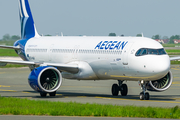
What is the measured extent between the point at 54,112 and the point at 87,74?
442 inches

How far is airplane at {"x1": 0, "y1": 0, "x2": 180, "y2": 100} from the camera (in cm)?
2539

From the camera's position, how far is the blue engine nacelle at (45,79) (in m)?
27.3

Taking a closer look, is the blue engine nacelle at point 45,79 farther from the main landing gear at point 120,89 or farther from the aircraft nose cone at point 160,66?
the aircraft nose cone at point 160,66

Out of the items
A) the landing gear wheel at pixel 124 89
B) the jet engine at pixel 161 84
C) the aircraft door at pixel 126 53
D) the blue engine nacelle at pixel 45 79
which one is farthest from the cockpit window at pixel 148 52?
the blue engine nacelle at pixel 45 79

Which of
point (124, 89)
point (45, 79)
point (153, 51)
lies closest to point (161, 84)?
point (124, 89)

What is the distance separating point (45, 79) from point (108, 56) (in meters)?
4.67

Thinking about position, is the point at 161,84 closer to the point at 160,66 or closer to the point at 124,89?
the point at 124,89

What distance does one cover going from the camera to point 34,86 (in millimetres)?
27516

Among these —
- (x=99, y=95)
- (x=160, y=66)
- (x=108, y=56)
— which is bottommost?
(x=99, y=95)

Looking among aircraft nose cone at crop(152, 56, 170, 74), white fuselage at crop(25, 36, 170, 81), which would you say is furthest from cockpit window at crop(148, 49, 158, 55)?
aircraft nose cone at crop(152, 56, 170, 74)

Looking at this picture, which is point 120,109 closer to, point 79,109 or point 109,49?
point 79,109

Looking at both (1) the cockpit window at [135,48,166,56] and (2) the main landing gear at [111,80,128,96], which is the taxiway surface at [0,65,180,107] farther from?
(1) the cockpit window at [135,48,166,56]

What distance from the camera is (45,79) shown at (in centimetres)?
2864

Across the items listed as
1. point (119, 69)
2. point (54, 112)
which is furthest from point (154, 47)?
point (54, 112)
